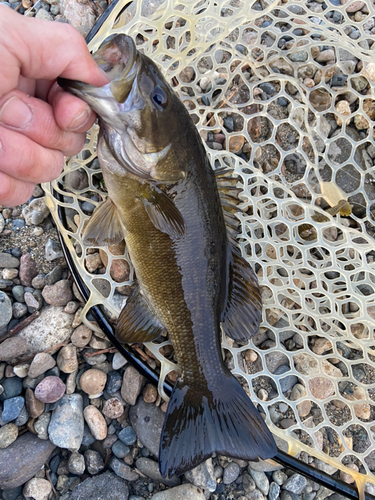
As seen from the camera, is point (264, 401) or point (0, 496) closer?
point (0, 496)

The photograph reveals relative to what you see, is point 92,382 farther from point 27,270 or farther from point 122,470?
point 27,270

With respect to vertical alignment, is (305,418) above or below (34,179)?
below

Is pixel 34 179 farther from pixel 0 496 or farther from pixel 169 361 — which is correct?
pixel 0 496

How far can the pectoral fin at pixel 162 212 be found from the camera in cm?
230

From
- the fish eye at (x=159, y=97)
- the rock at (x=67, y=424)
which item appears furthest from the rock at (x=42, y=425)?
the fish eye at (x=159, y=97)

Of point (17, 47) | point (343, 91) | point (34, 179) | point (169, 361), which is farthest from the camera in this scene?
point (343, 91)

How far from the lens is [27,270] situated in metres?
2.80

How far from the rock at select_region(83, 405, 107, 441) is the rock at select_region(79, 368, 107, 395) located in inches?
5.1

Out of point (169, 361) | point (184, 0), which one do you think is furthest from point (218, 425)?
point (184, 0)

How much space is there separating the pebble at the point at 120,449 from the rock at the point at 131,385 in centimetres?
30

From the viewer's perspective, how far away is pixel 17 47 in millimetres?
1605

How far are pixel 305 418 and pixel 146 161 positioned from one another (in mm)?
2373

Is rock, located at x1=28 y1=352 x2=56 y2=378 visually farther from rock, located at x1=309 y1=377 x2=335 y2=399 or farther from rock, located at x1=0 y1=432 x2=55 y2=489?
rock, located at x1=309 y1=377 x2=335 y2=399

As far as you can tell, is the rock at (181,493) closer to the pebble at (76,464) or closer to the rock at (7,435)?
the pebble at (76,464)
